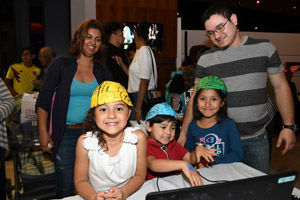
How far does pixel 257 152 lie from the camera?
169 cm

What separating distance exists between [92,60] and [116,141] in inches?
33.4

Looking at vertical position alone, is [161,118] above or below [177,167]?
above

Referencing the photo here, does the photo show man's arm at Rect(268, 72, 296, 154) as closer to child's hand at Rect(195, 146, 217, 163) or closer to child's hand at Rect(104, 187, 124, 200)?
child's hand at Rect(195, 146, 217, 163)

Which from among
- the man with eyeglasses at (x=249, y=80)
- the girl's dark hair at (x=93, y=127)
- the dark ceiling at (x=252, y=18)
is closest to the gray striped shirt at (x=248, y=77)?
the man with eyeglasses at (x=249, y=80)

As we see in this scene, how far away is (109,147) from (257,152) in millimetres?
1001

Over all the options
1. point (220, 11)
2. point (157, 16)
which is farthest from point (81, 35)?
point (157, 16)

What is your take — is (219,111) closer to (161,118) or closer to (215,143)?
(215,143)

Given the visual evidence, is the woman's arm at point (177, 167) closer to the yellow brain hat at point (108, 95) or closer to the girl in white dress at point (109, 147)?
the girl in white dress at point (109, 147)

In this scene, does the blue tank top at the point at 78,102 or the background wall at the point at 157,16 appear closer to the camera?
the blue tank top at the point at 78,102

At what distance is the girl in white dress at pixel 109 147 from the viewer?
1.33 meters

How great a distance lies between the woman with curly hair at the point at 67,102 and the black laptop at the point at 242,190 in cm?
126

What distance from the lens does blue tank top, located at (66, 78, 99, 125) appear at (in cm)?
184

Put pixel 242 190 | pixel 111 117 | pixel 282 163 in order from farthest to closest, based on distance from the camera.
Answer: pixel 282 163 < pixel 111 117 < pixel 242 190

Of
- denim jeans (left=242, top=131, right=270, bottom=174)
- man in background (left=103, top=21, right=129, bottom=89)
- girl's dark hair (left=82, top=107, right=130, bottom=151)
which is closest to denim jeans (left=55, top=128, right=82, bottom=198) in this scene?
girl's dark hair (left=82, top=107, right=130, bottom=151)
